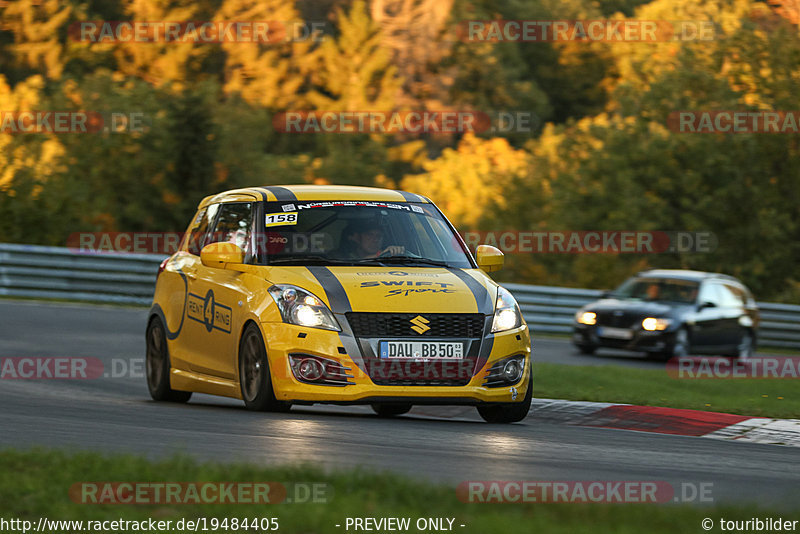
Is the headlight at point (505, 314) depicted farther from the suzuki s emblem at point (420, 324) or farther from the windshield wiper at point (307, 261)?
the windshield wiper at point (307, 261)

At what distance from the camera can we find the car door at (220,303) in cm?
1038

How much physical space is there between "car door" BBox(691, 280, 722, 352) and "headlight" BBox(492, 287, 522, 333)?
12.9m

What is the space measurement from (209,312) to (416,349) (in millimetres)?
2093

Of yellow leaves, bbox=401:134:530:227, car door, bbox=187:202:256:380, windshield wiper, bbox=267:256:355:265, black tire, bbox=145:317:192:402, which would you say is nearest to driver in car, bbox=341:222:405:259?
windshield wiper, bbox=267:256:355:265

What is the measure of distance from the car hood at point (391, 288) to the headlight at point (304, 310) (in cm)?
6

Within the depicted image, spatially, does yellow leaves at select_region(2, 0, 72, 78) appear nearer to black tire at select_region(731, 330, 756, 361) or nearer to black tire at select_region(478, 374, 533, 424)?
black tire at select_region(731, 330, 756, 361)

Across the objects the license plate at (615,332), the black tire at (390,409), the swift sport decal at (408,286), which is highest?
the swift sport decal at (408,286)

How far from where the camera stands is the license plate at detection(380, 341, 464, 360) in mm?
9539

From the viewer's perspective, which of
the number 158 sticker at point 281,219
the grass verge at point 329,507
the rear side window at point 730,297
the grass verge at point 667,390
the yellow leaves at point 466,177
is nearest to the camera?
the grass verge at point 329,507

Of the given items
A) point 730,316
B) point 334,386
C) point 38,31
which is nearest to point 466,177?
point 38,31

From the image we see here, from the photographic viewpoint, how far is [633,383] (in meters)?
15.0

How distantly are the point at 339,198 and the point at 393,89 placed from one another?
157 feet

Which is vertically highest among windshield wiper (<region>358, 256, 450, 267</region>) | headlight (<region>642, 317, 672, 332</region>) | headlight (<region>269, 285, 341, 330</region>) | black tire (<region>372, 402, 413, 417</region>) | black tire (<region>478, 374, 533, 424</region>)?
windshield wiper (<region>358, 256, 450, 267</region>)

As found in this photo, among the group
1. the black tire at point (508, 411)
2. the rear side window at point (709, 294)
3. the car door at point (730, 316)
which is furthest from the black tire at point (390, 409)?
the car door at point (730, 316)
